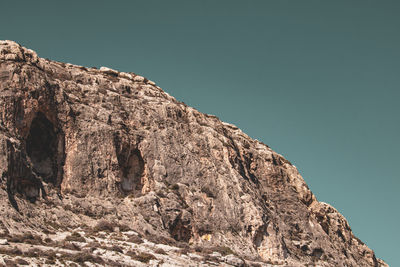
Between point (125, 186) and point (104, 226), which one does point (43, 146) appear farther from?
point (104, 226)

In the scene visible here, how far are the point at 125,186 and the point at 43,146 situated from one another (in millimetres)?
9706

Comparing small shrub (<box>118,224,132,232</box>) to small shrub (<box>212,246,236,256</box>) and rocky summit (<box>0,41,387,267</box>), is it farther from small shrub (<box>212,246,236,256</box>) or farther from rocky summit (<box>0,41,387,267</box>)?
small shrub (<box>212,246,236,256</box>)

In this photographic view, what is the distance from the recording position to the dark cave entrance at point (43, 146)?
56.7 m

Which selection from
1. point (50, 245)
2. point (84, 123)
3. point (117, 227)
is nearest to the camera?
point (50, 245)

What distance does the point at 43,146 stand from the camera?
190 feet

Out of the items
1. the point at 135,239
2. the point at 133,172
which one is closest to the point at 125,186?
the point at 133,172

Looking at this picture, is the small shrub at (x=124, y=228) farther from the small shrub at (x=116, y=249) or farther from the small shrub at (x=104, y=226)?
the small shrub at (x=116, y=249)

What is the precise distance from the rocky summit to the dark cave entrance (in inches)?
4.3

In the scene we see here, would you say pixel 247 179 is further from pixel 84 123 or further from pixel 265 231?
pixel 84 123

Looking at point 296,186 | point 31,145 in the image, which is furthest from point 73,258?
point 296,186

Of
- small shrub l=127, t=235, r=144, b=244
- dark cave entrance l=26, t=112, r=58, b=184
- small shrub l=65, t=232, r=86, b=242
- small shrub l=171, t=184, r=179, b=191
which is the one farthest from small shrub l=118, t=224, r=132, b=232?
small shrub l=171, t=184, r=179, b=191

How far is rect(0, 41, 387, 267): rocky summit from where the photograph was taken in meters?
46.8

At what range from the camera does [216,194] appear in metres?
63.6

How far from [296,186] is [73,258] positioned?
159 ft
